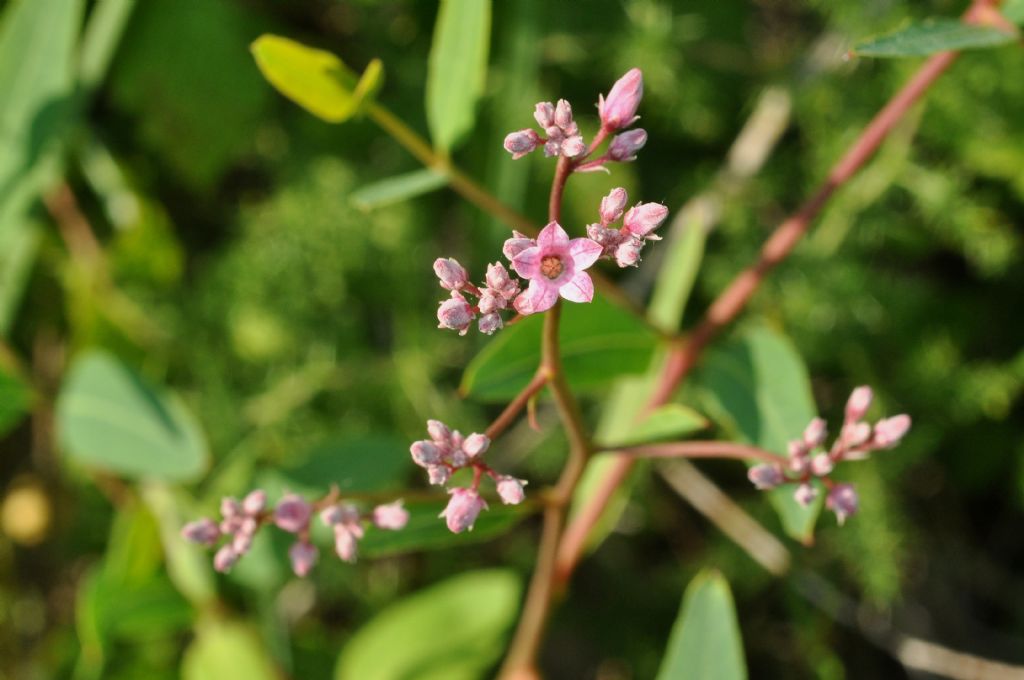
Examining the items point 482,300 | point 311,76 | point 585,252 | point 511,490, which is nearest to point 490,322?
point 482,300

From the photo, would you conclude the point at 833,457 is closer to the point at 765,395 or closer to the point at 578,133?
the point at 765,395

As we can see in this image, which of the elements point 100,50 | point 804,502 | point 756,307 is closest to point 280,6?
point 100,50

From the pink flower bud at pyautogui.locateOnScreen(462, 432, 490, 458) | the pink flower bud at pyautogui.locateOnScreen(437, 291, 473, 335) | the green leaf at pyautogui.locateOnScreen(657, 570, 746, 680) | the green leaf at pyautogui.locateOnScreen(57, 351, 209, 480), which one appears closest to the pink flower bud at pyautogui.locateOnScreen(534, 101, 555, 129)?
the pink flower bud at pyautogui.locateOnScreen(437, 291, 473, 335)

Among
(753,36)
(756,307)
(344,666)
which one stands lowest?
(344,666)

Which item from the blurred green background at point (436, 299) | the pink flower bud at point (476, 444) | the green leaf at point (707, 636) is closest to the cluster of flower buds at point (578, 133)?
the pink flower bud at point (476, 444)

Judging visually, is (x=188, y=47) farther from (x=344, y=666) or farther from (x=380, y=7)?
(x=344, y=666)
